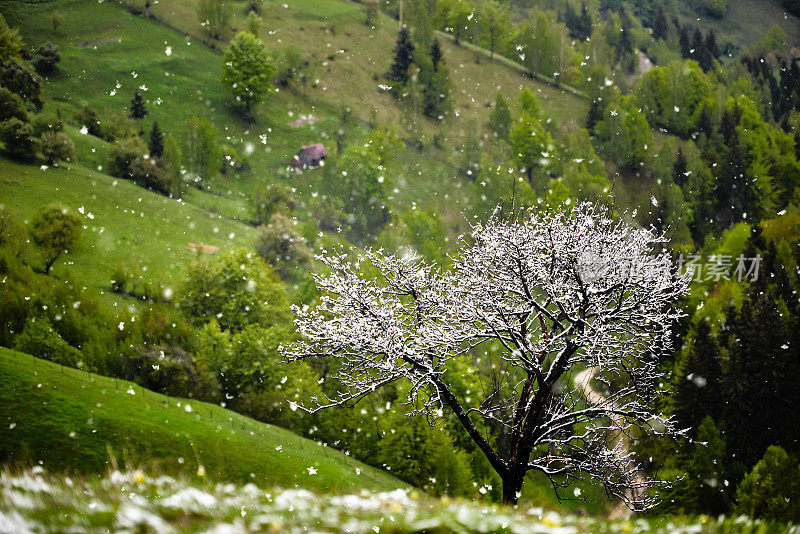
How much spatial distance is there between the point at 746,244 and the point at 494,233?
198 ft

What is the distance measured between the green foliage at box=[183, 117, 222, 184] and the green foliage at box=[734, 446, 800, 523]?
7688cm

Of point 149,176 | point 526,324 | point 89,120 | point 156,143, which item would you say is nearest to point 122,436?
point 526,324

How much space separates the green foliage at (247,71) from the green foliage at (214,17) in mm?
11420

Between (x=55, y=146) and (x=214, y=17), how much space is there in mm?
56896

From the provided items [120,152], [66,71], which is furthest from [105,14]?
[120,152]

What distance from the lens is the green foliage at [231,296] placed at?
50312 millimetres

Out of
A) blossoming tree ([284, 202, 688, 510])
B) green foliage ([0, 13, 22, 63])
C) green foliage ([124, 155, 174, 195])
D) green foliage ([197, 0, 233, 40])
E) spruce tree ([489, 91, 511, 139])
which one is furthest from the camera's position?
green foliage ([197, 0, 233, 40])

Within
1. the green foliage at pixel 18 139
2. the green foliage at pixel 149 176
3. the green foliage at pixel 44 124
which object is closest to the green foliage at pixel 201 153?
the green foliage at pixel 149 176

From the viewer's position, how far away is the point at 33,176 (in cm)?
6506

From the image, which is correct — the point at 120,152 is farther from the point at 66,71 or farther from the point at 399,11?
the point at 399,11

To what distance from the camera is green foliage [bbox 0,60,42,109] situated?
3120 inches

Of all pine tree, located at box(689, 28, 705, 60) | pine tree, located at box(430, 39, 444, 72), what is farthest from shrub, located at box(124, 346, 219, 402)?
pine tree, located at box(689, 28, 705, 60)

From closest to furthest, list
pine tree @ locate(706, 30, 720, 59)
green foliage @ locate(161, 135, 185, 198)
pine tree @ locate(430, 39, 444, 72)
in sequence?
green foliage @ locate(161, 135, 185, 198)
pine tree @ locate(430, 39, 444, 72)
pine tree @ locate(706, 30, 720, 59)
